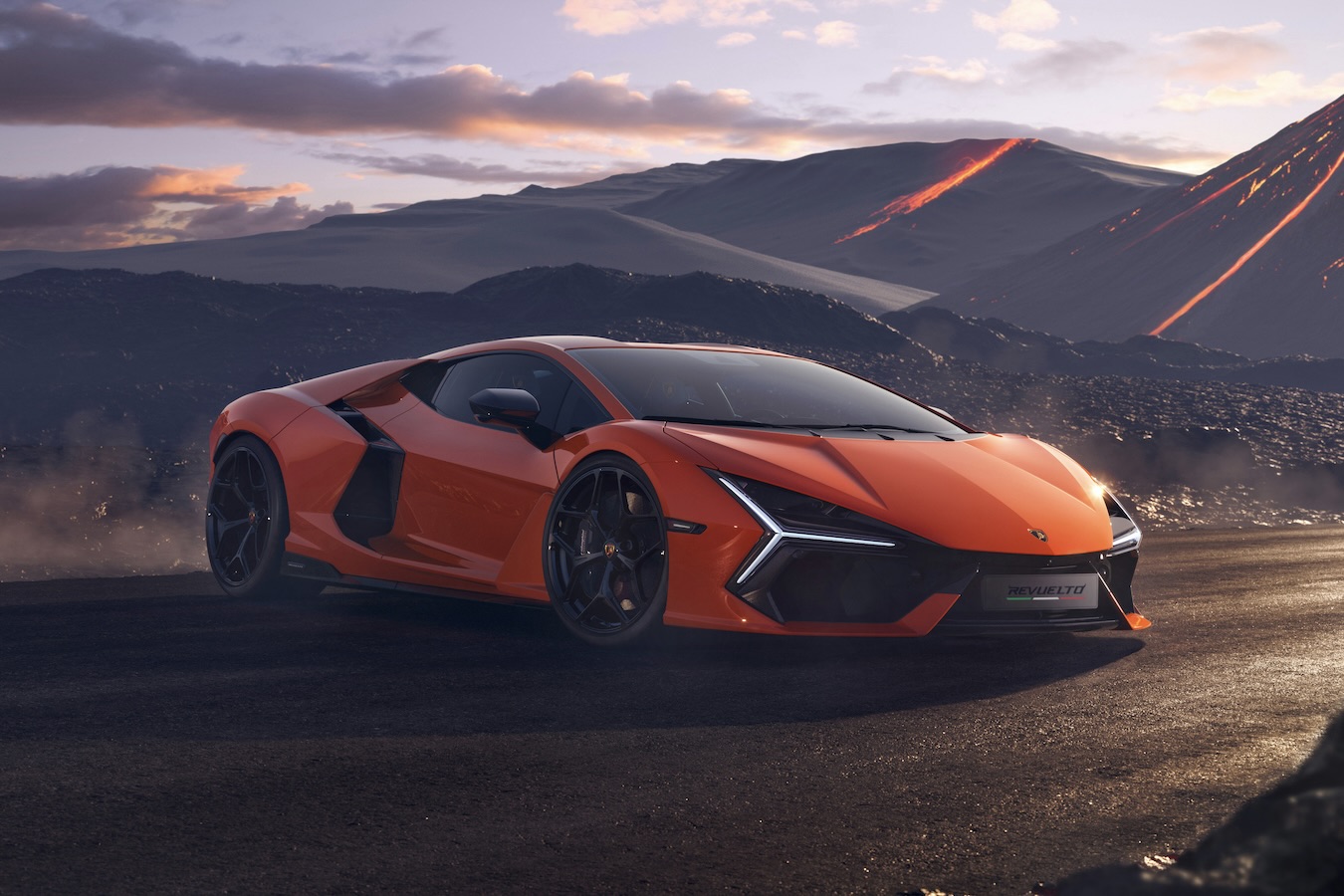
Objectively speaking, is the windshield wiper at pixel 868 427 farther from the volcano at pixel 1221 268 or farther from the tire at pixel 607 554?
the volcano at pixel 1221 268

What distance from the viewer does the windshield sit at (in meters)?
6.05

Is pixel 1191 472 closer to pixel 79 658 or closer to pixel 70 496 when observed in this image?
pixel 70 496

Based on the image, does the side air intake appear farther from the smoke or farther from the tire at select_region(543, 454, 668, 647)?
Answer: the smoke

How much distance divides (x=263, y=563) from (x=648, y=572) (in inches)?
95.8

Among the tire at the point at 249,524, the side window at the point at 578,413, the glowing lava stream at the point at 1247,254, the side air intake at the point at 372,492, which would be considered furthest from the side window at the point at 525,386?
the glowing lava stream at the point at 1247,254

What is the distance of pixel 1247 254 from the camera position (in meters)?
104

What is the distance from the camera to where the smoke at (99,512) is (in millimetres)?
10500

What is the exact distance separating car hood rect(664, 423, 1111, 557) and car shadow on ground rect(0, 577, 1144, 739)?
0.48m

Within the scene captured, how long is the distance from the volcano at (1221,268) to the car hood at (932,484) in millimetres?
81858

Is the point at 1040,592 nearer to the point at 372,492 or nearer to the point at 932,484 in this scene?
the point at 932,484

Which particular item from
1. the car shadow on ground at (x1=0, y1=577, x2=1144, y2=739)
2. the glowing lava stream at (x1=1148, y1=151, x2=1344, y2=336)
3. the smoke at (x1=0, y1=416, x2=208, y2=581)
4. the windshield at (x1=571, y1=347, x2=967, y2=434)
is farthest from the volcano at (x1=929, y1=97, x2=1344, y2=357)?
the car shadow on ground at (x1=0, y1=577, x2=1144, y2=739)

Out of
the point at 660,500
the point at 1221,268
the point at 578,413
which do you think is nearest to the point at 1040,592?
the point at 660,500

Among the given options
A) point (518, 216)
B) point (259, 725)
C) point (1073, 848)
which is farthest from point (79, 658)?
point (518, 216)

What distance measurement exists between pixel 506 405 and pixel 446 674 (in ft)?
Answer: 4.08
